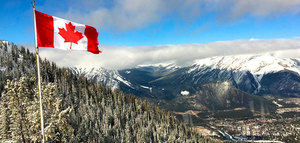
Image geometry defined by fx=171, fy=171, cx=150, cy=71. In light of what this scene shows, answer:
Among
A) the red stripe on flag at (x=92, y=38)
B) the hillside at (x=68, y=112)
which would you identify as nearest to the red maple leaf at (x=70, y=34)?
the red stripe on flag at (x=92, y=38)

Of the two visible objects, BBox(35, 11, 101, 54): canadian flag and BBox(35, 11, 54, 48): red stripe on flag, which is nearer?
BBox(35, 11, 54, 48): red stripe on flag

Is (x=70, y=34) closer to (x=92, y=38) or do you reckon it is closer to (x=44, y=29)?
(x=44, y=29)

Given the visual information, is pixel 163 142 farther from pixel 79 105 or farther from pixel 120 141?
pixel 79 105

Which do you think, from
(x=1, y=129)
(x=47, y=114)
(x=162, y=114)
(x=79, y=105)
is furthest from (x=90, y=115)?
(x=47, y=114)

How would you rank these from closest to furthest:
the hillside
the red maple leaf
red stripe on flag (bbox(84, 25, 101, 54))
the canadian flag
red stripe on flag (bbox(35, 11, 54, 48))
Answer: red stripe on flag (bbox(35, 11, 54, 48)) → the canadian flag → the red maple leaf → the hillside → red stripe on flag (bbox(84, 25, 101, 54))

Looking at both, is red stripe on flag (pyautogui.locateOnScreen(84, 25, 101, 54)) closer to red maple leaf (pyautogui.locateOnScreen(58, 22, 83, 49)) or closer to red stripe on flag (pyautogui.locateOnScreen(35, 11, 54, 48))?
red maple leaf (pyautogui.locateOnScreen(58, 22, 83, 49))

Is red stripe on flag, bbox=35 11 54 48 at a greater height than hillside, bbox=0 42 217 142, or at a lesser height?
greater

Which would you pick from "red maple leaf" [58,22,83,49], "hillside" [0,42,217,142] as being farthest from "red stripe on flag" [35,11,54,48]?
"hillside" [0,42,217,142]
